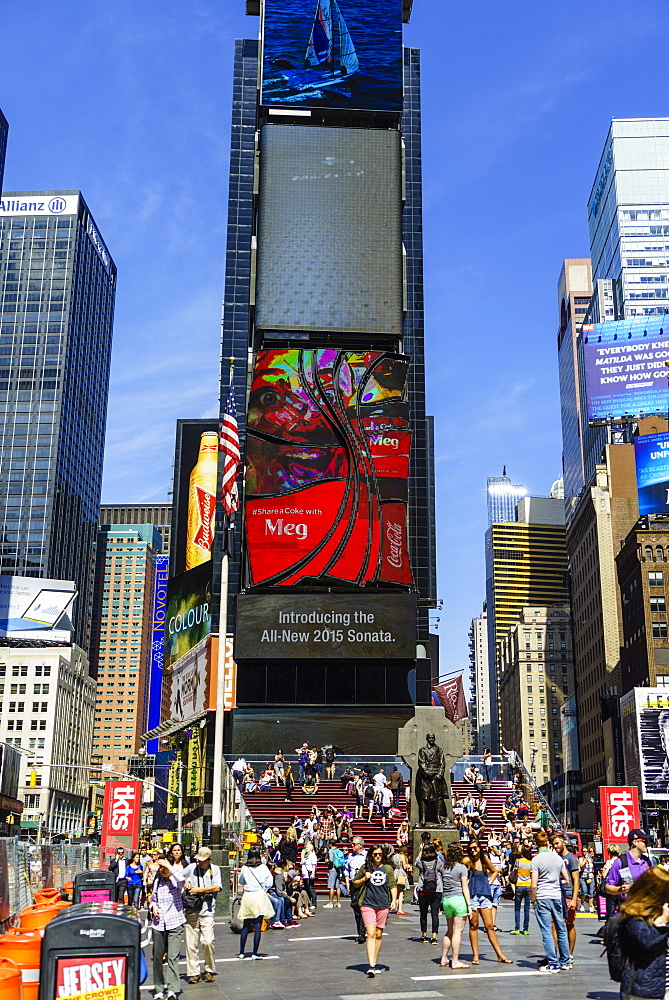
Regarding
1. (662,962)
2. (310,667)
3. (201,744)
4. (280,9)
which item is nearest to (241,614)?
(310,667)

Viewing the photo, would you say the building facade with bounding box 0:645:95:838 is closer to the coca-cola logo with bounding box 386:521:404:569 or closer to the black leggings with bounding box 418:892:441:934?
the coca-cola logo with bounding box 386:521:404:569

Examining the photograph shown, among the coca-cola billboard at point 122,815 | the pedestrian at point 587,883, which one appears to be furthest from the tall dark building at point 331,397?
the coca-cola billboard at point 122,815

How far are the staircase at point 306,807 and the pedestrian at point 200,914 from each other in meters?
25.8

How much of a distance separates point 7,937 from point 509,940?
12439mm

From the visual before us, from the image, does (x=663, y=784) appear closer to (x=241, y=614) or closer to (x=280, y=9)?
(x=241, y=614)

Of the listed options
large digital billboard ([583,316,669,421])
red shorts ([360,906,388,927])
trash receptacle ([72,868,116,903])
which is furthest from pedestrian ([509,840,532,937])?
large digital billboard ([583,316,669,421])

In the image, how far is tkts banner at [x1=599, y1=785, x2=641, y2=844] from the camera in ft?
113

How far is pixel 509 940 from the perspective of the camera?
76.4 feet

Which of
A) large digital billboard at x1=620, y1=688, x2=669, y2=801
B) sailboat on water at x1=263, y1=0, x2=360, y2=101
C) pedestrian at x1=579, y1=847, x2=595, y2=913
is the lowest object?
pedestrian at x1=579, y1=847, x2=595, y2=913

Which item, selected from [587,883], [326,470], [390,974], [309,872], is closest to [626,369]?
[326,470]

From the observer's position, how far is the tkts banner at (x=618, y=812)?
34.6 m

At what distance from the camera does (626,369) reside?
107m

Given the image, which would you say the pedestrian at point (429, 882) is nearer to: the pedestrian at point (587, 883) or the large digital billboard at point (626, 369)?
the pedestrian at point (587, 883)

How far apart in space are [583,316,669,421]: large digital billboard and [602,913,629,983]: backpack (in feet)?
324
